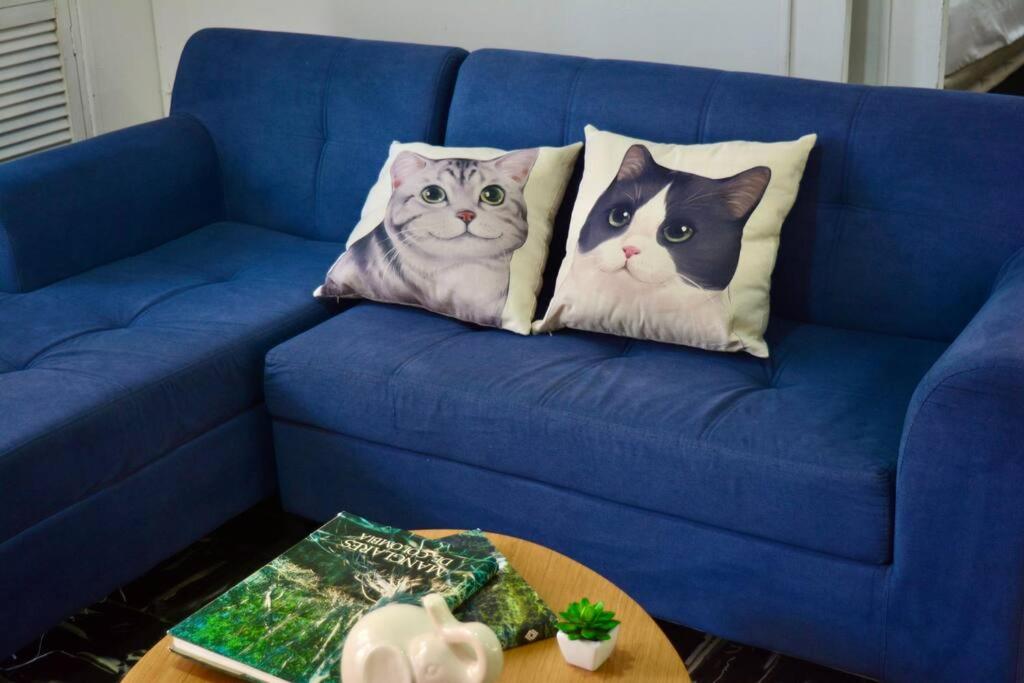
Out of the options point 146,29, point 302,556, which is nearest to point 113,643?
point 302,556

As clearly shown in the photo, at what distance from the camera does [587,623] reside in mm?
1320

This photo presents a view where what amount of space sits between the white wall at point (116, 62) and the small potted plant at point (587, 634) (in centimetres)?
263

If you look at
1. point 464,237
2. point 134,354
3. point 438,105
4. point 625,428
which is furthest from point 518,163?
point 134,354

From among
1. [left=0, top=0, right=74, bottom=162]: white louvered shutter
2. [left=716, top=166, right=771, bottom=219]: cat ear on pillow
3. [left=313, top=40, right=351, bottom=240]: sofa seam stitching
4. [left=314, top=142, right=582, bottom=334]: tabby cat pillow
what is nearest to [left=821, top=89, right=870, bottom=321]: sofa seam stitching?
[left=716, top=166, right=771, bottom=219]: cat ear on pillow

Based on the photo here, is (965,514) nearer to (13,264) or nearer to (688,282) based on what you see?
(688,282)

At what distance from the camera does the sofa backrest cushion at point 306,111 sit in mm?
2566

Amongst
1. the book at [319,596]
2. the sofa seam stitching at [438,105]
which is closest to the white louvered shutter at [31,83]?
the sofa seam stitching at [438,105]

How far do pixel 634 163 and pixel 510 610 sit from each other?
1014 millimetres

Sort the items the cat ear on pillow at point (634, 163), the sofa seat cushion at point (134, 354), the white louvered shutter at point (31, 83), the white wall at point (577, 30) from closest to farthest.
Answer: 1. the sofa seat cushion at point (134, 354)
2. the cat ear on pillow at point (634, 163)
3. the white wall at point (577, 30)
4. the white louvered shutter at point (31, 83)

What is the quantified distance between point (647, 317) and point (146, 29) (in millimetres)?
2174

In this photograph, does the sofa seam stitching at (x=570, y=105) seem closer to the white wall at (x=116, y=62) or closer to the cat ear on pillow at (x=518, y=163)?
the cat ear on pillow at (x=518, y=163)

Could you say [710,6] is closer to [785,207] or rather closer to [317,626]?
[785,207]

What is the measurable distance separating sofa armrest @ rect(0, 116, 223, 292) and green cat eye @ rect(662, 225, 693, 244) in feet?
3.99

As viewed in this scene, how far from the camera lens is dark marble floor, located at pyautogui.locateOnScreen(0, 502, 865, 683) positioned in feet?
6.24
